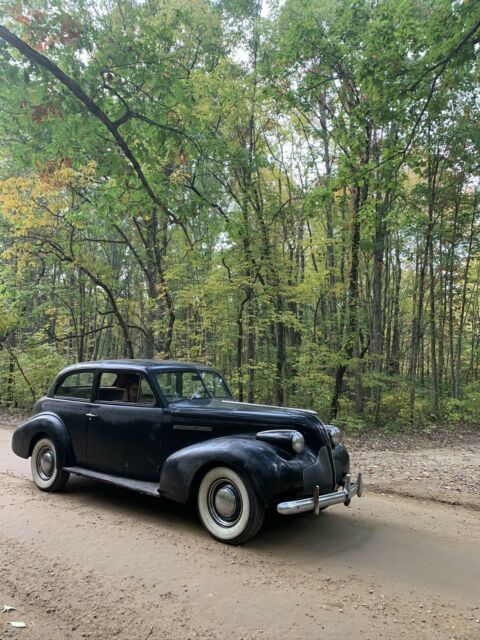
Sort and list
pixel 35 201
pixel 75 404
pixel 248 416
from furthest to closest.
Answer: pixel 35 201 → pixel 75 404 → pixel 248 416

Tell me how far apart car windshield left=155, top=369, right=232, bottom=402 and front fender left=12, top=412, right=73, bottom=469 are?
1528 mm

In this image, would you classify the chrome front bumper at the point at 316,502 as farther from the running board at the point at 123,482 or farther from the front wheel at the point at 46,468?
the front wheel at the point at 46,468

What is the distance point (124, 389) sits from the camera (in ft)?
16.7

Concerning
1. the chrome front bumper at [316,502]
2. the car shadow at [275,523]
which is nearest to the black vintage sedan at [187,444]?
the chrome front bumper at [316,502]

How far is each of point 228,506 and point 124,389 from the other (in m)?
1.92

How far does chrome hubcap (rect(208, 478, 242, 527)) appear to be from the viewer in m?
3.88

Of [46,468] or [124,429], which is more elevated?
[124,429]

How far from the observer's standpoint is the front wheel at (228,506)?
3.74 meters

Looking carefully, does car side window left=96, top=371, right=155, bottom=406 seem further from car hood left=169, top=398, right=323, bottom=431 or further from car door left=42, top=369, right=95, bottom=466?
car hood left=169, top=398, right=323, bottom=431

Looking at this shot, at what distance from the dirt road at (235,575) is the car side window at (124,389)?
3.86ft

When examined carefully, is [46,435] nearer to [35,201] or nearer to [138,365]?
[138,365]

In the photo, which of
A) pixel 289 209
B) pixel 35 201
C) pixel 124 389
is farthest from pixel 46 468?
pixel 289 209

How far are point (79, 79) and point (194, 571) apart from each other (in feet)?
15.3

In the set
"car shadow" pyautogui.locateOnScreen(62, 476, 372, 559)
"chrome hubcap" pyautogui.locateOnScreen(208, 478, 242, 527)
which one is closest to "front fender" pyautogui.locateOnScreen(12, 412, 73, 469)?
"car shadow" pyautogui.locateOnScreen(62, 476, 372, 559)
